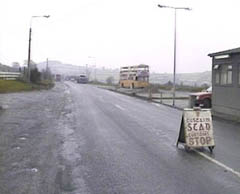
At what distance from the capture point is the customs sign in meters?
10.0

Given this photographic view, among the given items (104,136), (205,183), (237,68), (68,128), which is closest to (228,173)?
(205,183)

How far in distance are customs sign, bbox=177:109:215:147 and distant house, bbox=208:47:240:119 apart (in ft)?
31.3

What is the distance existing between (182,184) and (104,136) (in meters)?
5.61

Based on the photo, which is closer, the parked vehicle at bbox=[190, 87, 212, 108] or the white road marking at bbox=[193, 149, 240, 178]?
the white road marking at bbox=[193, 149, 240, 178]

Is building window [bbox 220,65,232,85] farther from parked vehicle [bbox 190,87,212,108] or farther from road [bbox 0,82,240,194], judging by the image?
road [bbox 0,82,240,194]

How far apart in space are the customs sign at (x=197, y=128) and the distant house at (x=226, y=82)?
9.55 m

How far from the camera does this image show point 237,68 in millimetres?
19719

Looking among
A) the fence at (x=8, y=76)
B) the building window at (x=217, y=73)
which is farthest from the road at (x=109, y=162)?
the fence at (x=8, y=76)

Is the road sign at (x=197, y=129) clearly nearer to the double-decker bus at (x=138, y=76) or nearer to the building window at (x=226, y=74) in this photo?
the building window at (x=226, y=74)

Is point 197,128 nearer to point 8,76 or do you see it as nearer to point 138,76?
point 8,76

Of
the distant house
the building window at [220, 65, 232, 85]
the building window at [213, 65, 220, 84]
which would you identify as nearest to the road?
the distant house

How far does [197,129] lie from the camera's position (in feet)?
33.2

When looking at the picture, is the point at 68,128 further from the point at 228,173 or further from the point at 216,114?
the point at 216,114

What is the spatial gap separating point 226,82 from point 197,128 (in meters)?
11.7
